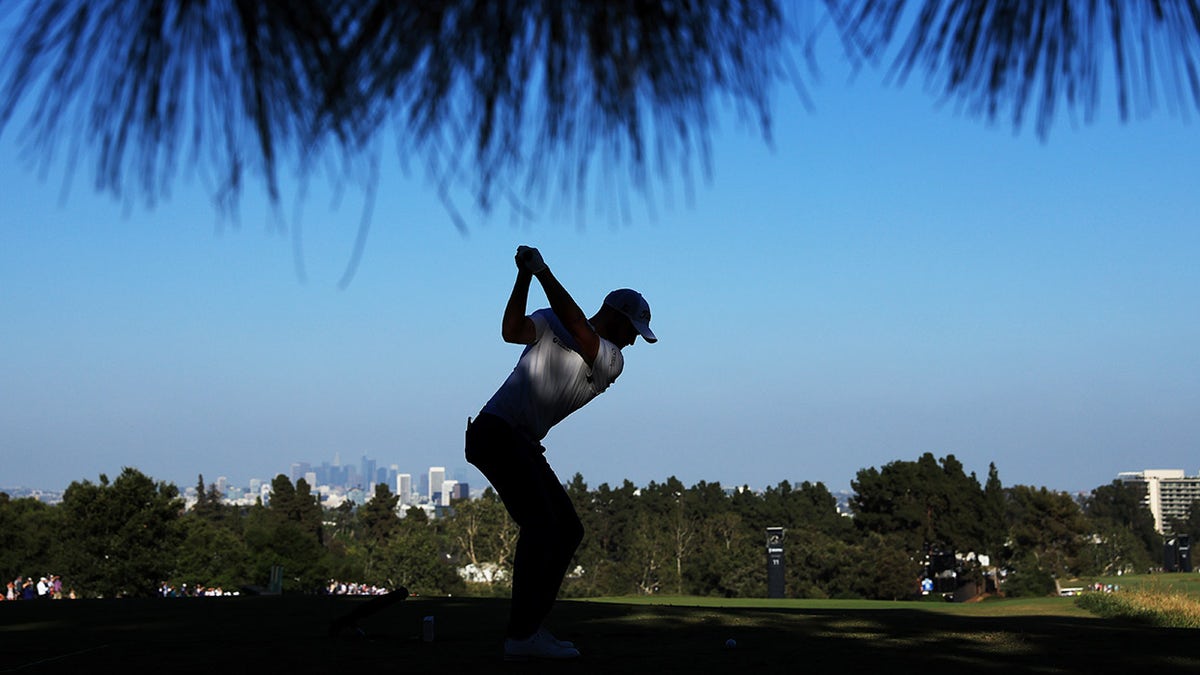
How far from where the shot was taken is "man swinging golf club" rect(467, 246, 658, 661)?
18.3ft

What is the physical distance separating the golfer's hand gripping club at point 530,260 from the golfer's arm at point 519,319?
53mm

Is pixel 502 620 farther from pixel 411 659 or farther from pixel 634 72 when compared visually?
pixel 634 72

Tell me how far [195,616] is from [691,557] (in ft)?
234

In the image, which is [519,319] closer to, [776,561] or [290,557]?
[776,561]

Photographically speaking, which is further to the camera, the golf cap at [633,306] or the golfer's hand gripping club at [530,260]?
the golf cap at [633,306]

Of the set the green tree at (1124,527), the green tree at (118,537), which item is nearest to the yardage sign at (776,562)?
the green tree at (118,537)

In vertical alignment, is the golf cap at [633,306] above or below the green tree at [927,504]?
below

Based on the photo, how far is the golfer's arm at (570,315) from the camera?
532 centimetres

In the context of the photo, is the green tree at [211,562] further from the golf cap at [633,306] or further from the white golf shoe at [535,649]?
the golf cap at [633,306]

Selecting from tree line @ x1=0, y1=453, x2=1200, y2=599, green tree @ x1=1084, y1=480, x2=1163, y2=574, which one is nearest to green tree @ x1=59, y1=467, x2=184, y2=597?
tree line @ x1=0, y1=453, x2=1200, y2=599

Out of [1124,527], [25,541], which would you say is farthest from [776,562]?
[1124,527]

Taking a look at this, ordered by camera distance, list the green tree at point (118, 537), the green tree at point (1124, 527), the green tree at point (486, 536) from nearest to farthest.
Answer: the green tree at point (118, 537), the green tree at point (486, 536), the green tree at point (1124, 527)

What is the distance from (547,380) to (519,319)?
1.14ft

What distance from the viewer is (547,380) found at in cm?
561
